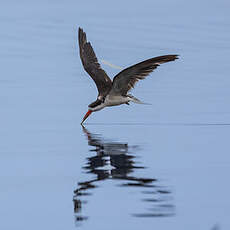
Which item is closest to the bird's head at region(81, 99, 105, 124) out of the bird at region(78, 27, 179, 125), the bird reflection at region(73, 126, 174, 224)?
the bird at region(78, 27, 179, 125)

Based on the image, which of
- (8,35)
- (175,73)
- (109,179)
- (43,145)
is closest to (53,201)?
(109,179)

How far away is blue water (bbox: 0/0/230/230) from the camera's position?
8.46m

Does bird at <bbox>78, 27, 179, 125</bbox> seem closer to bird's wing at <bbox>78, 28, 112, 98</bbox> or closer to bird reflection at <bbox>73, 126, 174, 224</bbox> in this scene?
bird's wing at <bbox>78, 28, 112, 98</bbox>

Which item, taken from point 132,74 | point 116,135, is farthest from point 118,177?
→ point 132,74

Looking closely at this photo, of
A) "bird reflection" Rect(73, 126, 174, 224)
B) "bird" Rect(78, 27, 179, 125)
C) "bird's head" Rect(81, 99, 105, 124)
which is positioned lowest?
"bird reflection" Rect(73, 126, 174, 224)

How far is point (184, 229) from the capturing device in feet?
25.6

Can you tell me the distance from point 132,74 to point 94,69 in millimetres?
1975

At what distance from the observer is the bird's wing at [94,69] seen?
49.0 feet

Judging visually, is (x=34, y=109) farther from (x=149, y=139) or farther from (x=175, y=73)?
(x=175, y=73)

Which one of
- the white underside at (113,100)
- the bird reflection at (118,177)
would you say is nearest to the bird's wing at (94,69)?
the white underside at (113,100)

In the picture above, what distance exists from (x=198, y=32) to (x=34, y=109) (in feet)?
30.4

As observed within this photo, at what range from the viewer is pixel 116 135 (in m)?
12.4

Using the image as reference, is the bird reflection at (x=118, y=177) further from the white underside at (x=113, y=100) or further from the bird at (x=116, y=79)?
the white underside at (x=113, y=100)

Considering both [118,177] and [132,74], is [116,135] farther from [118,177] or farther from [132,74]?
[118,177]
